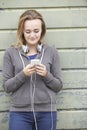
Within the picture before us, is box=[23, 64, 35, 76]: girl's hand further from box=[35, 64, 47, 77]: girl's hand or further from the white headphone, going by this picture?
the white headphone

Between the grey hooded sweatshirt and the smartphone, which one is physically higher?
the smartphone

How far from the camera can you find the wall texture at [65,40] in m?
3.92

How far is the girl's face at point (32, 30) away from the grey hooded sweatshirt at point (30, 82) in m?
0.15

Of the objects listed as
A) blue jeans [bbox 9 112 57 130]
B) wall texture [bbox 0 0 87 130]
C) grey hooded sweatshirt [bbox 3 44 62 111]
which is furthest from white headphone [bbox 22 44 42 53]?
blue jeans [bbox 9 112 57 130]

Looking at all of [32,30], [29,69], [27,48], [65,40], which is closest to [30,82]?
[29,69]

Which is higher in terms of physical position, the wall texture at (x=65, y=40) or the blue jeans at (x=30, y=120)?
the wall texture at (x=65, y=40)

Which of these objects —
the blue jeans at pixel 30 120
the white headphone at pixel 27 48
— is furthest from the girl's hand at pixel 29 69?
the blue jeans at pixel 30 120

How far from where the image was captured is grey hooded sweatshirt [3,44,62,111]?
368 centimetres

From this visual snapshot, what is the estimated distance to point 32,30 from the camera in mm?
3666

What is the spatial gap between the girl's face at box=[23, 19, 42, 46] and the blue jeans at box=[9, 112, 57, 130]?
0.67m

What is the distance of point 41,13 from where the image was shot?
12.9 feet

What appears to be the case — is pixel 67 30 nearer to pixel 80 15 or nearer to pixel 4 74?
pixel 80 15

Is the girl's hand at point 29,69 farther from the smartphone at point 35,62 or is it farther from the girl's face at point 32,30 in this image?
the girl's face at point 32,30

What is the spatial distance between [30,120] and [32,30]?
83cm
